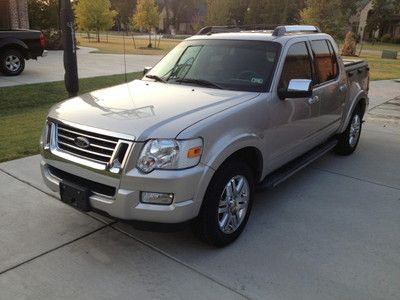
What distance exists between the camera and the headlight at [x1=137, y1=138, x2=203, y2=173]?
3.15m

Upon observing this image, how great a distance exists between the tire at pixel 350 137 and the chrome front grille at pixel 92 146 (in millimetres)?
4062

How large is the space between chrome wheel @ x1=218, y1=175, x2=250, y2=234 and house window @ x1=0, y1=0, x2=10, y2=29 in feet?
68.5

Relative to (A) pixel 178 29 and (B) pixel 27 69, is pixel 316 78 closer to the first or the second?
(B) pixel 27 69

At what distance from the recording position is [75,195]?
3.44m

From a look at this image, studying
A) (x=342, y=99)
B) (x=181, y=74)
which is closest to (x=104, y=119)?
(x=181, y=74)

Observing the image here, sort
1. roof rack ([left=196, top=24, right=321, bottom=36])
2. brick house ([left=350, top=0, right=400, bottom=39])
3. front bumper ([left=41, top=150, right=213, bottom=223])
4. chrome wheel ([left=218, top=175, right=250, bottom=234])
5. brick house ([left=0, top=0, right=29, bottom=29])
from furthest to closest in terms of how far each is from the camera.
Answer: brick house ([left=350, top=0, right=400, bottom=39]), brick house ([left=0, top=0, right=29, bottom=29]), roof rack ([left=196, top=24, right=321, bottom=36]), chrome wheel ([left=218, top=175, right=250, bottom=234]), front bumper ([left=41, top=150, right=213, bottom=223])

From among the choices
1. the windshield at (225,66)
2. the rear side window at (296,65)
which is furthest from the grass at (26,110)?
the rear side window at (296,65)

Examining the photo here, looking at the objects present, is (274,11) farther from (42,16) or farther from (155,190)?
(155,190)

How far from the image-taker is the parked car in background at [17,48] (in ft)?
42.0

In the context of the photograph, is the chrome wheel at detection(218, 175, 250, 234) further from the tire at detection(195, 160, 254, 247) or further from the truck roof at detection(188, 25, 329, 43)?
the truck roof at detection(188, 25, 329, 43)

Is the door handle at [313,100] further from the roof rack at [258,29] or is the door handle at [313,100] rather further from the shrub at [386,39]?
the shrub at [386,39]

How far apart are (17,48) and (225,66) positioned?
10.7 meters

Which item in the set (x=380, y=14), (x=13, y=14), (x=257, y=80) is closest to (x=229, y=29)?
(x=257, y=80)

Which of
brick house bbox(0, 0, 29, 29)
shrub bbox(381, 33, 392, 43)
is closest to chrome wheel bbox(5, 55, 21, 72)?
brick house bbox(0, 0, 29, 29)
